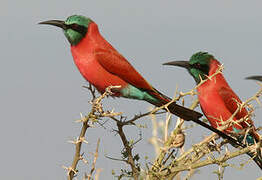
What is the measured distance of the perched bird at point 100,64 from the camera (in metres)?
4.41

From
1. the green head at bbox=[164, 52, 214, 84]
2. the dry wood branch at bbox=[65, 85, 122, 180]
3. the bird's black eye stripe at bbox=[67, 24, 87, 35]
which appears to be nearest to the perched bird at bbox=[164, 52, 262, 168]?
the green head at bbox=[164, 52, 214, 84]

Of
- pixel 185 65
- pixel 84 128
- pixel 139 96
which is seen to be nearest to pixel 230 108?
pixel 185 65

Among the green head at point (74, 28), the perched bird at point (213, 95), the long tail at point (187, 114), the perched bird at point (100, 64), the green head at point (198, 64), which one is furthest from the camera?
the green head at point (198, 64)

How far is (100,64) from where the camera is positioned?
14.8ft

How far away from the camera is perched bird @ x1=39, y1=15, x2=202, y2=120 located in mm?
4406

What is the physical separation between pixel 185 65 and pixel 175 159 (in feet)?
7.51

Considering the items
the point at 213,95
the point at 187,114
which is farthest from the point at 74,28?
the point at 213,95

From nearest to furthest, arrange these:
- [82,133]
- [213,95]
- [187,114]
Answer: [82,133], [187,114], [213,95]

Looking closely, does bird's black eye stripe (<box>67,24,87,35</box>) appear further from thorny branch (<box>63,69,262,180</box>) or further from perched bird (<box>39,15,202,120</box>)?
thorny branch (<box>63,69,262,180</box>)

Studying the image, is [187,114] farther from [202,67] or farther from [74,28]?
[202,67]

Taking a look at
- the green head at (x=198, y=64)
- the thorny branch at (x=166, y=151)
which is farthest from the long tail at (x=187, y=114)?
the green head at (x=198, y=64)

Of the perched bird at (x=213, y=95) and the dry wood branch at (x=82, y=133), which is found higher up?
the perched bird at (x=213, y=95)

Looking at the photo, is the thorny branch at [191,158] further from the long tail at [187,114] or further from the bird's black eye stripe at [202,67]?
the bird's black eye stripe at [202,67]

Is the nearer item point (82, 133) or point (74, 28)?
point (82, 133)
